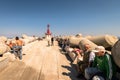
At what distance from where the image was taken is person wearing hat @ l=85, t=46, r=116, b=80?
5316 mm

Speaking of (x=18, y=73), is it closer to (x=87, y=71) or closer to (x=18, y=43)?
(x=87, y=71)

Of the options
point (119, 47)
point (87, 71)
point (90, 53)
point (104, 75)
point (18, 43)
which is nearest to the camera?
point (119, 47)

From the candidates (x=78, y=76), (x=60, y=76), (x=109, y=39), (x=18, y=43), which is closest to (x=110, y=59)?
(x=78, y=76)

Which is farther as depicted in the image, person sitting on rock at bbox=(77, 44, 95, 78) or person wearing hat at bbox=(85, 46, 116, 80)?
person sitting on rock at bbox=(77, 44, 95, 78)

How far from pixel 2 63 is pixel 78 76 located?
4.42 m

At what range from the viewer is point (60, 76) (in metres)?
7.70

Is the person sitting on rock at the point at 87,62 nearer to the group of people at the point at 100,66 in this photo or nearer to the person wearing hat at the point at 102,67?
the group of people at the point at 100,66

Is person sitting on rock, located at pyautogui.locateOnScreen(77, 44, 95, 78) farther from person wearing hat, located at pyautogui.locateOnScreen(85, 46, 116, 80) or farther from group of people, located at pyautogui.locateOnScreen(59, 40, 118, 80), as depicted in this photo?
person wearing hat, located at pyautogui.locateOnScreen(85, 46, 116, 80)

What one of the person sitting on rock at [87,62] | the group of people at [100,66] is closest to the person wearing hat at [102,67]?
the group of people at [100,66]

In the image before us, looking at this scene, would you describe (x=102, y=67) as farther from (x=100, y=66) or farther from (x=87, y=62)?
(x=87, y=62)

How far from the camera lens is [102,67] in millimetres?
5855

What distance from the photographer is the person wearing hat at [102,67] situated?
5.32 m

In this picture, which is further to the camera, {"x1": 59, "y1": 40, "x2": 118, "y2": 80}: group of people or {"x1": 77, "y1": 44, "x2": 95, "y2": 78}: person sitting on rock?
{"x1": 77, "y1": 44, "x2": 95, "y2": 78}: person sitting on rock

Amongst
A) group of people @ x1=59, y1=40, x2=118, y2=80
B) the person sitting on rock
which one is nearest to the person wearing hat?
group of people @ x1=59, y1=40, x2=118, y2=80
